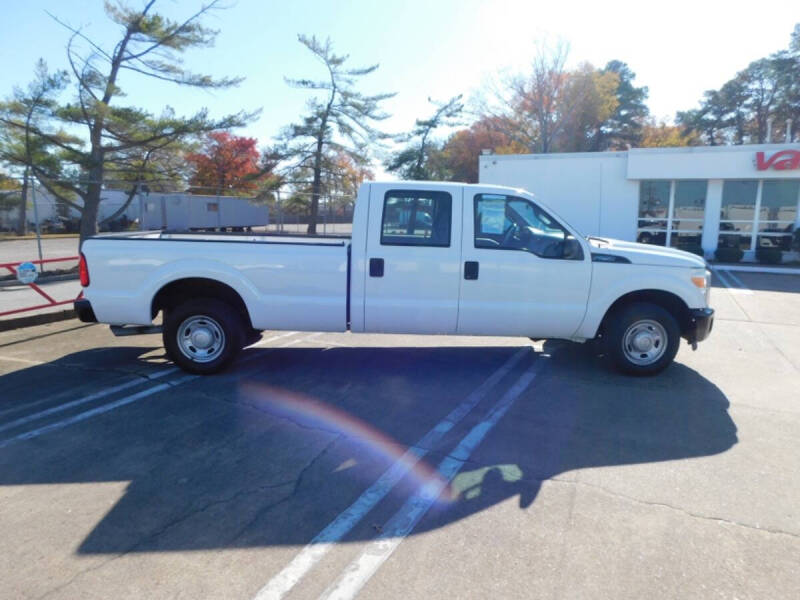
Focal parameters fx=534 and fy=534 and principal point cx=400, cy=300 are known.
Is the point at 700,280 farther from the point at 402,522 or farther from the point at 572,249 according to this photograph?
the point at 402,522

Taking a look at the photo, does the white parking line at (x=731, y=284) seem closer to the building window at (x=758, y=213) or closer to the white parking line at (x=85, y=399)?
the building window at (x=758, y=213)

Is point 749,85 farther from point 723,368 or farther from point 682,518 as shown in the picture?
point 682,518

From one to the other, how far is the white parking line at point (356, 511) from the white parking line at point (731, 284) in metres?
10.4

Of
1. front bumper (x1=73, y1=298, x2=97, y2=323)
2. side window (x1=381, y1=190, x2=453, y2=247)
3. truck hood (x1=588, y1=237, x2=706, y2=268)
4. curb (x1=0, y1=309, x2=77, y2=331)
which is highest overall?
side window (x1=381, y1=190, x2=453, y2=247)

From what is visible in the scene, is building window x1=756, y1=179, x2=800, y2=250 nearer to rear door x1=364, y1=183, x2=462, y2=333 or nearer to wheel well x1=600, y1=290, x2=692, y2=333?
wheel well x1=600, y1=290, x2=692, y2=333

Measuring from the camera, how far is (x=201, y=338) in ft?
19.1

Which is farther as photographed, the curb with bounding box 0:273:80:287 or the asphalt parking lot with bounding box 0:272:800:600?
the curb with bounding box 0:273:80:287

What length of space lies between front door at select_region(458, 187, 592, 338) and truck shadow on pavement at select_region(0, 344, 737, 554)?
694 mm

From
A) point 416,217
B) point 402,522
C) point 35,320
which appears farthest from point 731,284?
point 35,320

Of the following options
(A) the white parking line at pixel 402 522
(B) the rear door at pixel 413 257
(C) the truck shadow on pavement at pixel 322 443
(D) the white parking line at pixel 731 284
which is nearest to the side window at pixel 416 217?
(B) the rear door at pixel 413 257

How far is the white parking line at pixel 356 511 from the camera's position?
8.64 feet

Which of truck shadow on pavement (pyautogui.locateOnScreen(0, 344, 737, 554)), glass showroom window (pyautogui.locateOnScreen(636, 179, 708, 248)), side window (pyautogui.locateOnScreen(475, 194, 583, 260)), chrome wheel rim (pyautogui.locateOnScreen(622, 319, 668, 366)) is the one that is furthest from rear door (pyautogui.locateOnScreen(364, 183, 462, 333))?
glass showroom window (pyautogui.locateOnScreen(636, 179, 708, 248))

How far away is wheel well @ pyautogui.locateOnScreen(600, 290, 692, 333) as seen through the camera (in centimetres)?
583

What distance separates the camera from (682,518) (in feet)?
10.6
